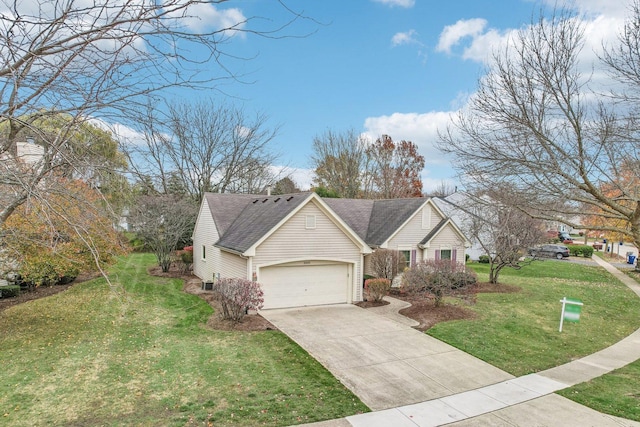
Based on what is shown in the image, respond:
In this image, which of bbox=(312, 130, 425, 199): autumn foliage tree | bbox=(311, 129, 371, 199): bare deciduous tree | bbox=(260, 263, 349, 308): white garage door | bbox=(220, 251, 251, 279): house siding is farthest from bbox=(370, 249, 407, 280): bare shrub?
bbox=(311, 129, 371, 199): bare deciduous tree

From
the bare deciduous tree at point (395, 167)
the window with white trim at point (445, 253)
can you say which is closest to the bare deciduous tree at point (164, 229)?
the window with white trim at point (445, 253)

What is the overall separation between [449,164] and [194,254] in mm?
17890

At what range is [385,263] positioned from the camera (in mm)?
18750

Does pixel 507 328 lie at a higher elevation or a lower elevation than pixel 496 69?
lower

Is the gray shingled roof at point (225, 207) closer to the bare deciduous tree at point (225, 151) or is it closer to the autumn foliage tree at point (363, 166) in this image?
the bare deciduous tree at point (225, 151)

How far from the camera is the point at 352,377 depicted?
8.30 metres

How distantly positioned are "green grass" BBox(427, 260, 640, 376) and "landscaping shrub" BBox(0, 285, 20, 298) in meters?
18.2

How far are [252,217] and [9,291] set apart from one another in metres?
11.3

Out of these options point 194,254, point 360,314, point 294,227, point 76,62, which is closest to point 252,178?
point 194,254

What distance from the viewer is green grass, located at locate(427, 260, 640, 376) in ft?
32.3

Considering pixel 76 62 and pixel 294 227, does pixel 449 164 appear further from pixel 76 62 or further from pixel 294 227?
pixel 76 62

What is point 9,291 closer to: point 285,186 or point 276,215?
point 276,215

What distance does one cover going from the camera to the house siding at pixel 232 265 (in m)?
14.7

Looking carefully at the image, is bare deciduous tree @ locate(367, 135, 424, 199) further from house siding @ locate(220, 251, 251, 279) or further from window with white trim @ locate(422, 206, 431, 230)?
house siding @ locate(220, 251, 251, 279)
